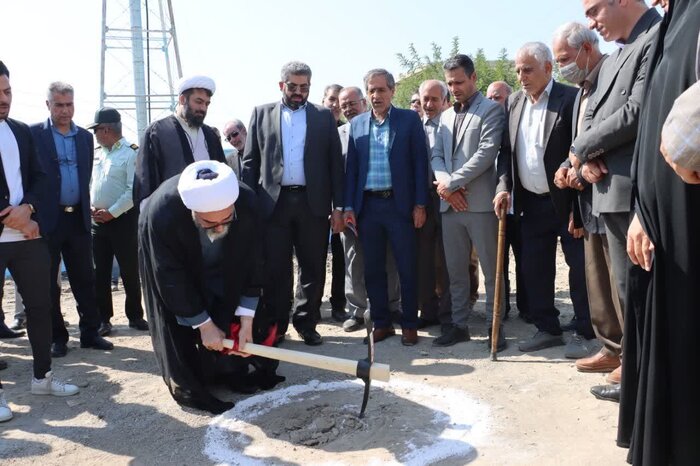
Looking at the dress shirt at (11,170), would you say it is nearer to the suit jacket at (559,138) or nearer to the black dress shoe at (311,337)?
the black dress shoe at (311,337)

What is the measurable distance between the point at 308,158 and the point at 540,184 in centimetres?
193

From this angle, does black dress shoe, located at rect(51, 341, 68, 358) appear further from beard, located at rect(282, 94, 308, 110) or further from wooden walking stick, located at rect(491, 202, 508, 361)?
wooden walking stick, located at rect(491, 202, 508, 361)

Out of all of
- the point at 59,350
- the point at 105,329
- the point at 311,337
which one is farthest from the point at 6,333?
the point at 311,337

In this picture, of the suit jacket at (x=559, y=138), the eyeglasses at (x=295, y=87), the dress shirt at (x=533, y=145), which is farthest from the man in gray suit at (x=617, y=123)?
the eyeglasses at (x=295, y=87)

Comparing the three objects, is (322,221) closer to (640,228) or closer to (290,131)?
(290,131)

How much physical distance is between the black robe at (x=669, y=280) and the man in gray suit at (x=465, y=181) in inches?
104

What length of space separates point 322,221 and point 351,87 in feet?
6.38

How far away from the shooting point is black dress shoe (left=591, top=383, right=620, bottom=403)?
12.8 ft

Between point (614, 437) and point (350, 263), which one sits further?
point (350, 263)

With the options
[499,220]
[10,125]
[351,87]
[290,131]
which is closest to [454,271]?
[499,220]

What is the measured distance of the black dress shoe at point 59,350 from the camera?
558 cm

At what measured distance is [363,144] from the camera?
552 cm

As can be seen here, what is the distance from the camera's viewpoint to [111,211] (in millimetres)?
6004

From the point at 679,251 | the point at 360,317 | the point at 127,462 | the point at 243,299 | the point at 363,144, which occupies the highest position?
the point at 363,144
